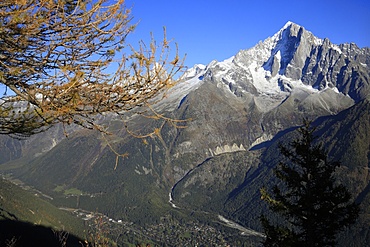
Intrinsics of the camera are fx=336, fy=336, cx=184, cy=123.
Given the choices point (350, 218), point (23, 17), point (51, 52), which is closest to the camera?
point (23, 17)

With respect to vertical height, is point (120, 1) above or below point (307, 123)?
above

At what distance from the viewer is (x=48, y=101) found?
526cm

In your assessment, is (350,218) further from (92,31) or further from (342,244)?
(342,244)

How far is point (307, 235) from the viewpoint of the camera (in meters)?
14.8

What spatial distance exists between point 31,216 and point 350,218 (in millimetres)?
153682

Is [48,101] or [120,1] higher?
[120,1]

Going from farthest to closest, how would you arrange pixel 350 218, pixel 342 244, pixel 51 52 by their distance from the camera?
1. pixel 342 244
2. pixel 350 218
3. pixel 51 52

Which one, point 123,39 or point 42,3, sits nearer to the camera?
point 42,3

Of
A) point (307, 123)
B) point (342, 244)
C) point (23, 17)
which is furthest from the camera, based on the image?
point (342, 244)

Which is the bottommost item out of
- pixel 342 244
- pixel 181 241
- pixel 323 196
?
pixel 342 244

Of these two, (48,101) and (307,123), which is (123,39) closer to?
(48,101)

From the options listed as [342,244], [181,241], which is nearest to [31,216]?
[181,241]

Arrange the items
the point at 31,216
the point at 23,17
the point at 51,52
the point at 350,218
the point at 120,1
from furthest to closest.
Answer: the point at 31,216 < the point at 350,218 < the point at 120,1 < the point at 51,52 < the point at 23,17

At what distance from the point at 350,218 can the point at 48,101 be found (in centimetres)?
1416
